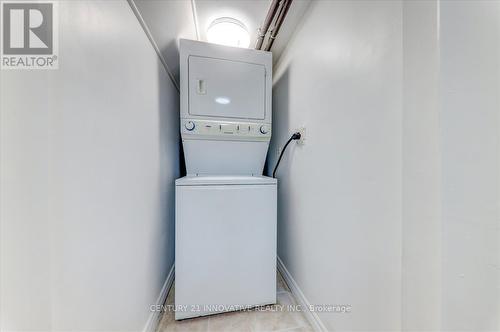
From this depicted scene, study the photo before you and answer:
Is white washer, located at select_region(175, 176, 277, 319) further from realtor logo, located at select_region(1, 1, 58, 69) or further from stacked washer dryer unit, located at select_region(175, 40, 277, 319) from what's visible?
realtor logo, located at select_region(1, 1, 58, 69)

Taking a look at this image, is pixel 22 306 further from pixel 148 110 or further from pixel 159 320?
pixel 159 320

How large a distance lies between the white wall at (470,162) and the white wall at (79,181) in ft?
3.71

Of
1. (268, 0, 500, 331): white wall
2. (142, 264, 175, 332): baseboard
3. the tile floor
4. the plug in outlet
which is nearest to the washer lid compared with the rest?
the plug in outlet

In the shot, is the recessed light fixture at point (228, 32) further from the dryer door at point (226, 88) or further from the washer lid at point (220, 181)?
the washer lid at point (220, 181)

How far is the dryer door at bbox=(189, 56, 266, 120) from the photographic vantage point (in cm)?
151

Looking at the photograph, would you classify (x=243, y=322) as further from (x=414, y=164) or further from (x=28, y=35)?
(x=28, y=35)

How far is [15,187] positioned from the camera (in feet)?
1.43

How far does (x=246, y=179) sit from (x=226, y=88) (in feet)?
2.62

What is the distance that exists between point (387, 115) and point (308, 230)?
2.99ft

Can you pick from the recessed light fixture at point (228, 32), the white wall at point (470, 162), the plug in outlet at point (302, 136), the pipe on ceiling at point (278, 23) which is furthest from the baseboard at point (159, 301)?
the pipe on ceiling at point (278, 23)

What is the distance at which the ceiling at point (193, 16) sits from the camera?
1.13 metres

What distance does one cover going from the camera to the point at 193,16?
1337 millimetres

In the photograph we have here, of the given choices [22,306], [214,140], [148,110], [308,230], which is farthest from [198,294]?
[148,110]

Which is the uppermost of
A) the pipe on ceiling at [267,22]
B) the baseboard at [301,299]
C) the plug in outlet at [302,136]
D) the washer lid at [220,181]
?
the pipe on ceiling at [267,22]
